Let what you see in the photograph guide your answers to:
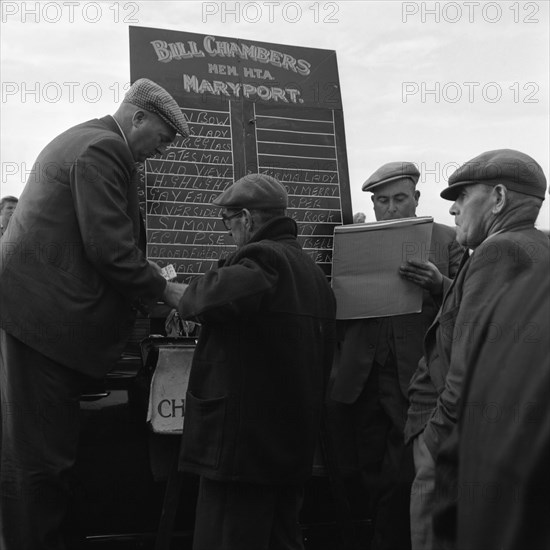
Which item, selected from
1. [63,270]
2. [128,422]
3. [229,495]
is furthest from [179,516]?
[63,270]

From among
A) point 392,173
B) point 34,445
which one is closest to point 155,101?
point 392,173

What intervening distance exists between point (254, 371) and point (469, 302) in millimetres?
847

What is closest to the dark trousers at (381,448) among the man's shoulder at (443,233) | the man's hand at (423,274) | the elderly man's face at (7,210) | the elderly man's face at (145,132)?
the man's hand at (423,274)

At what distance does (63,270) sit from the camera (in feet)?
9.94

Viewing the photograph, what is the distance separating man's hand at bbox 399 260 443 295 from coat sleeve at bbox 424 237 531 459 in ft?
2.99

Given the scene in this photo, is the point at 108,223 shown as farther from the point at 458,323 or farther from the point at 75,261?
the point at 458,323

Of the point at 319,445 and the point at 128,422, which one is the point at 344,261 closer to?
the point at 319,445

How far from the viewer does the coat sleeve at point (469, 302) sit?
2.48 m

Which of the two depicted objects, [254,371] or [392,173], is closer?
[254,371]

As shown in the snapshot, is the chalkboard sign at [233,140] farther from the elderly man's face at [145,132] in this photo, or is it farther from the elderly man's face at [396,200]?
the elderly man's face at [145,132]

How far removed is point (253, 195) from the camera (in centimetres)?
310

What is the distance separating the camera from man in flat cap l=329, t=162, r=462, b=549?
12.2 feet

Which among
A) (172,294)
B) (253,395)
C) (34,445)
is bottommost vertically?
(34,445)

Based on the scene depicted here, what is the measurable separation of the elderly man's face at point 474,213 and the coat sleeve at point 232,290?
0.71 m
